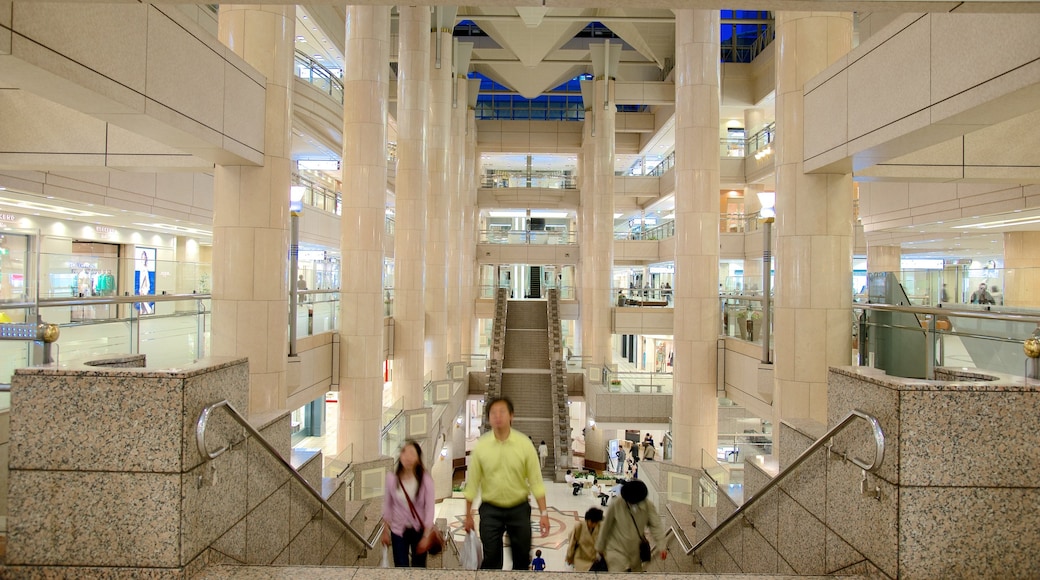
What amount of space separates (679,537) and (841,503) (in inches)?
167

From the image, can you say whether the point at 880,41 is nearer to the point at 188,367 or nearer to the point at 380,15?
the point at 188,367

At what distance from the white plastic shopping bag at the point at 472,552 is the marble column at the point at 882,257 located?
1833 centimetres

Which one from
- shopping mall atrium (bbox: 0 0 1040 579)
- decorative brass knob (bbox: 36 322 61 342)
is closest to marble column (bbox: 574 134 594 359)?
shopping mall atrium (bbox: 0 0 1040 579)

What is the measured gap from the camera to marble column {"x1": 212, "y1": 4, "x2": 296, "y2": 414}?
26.7 ft

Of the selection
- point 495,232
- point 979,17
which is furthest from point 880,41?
point 495,232

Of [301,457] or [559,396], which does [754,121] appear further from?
[301,457]

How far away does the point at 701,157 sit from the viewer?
14.3 m

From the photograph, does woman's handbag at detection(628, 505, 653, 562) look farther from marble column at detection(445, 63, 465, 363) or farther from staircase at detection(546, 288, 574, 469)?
marble column at detection(445, 63, 465, 363)

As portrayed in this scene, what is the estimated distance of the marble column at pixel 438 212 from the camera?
22.8 metres

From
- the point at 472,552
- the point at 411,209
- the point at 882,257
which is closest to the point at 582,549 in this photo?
the point at 472,552

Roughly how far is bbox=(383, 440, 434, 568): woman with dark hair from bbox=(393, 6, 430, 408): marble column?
42.9ft

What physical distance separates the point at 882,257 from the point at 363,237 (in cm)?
1612

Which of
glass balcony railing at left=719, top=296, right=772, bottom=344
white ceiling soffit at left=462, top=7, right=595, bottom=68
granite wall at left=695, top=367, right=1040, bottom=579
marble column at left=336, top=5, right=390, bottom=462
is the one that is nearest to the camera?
granite wall at left=695, top=367, right=1040, bottom=579

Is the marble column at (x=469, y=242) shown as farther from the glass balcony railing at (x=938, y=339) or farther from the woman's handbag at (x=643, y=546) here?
the woman's handbag at (x=643, y=546)
